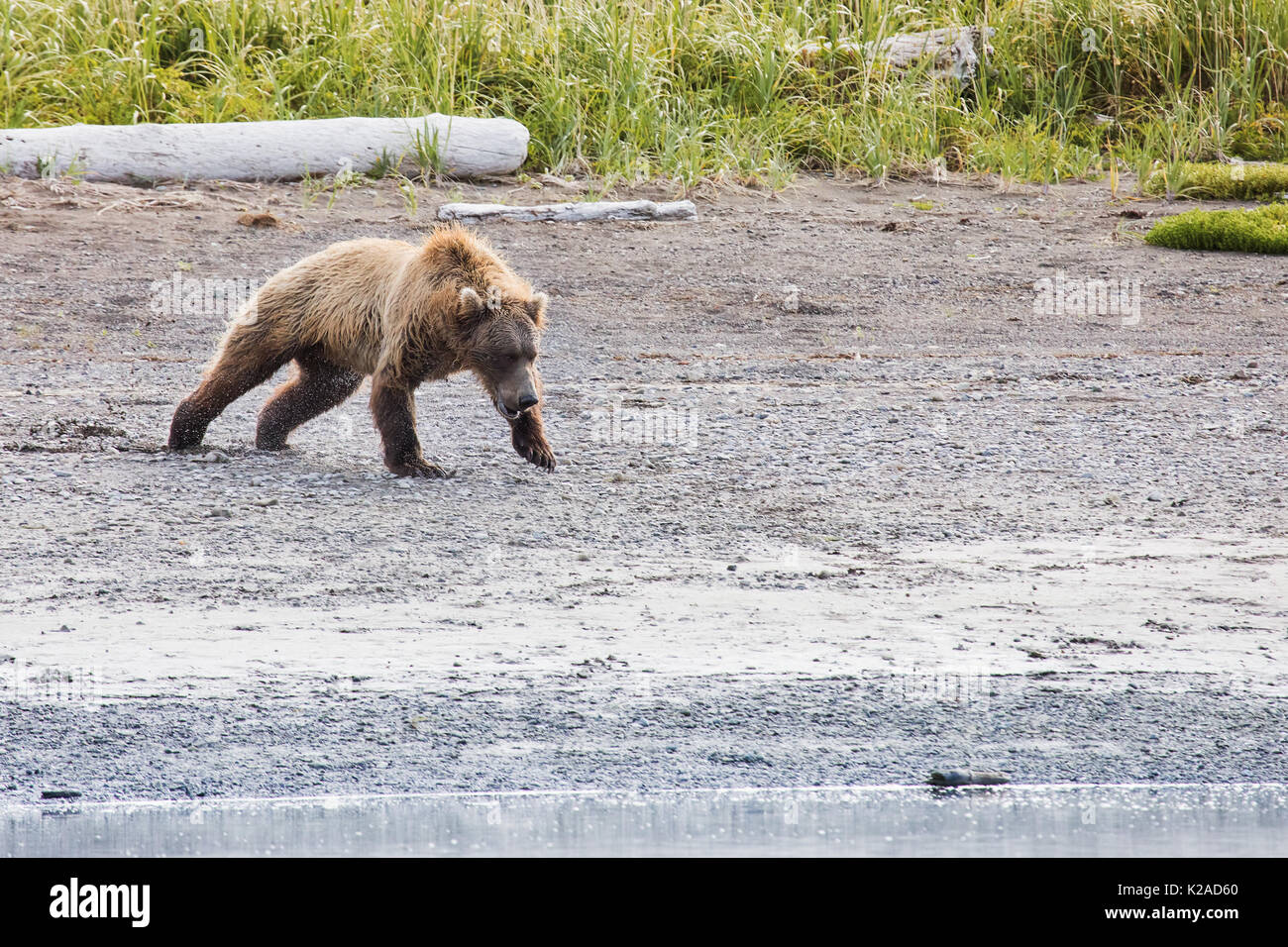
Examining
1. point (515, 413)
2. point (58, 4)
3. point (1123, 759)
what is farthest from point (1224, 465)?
point (58, 4)

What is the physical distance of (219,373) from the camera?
828 cm

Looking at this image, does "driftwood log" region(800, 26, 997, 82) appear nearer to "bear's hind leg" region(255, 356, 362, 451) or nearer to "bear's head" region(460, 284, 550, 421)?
"bear's hind leg" region(255, 356, 362, 451)

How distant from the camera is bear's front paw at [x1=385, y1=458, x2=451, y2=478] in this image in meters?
7.88

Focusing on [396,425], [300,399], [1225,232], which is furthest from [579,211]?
[396,425]

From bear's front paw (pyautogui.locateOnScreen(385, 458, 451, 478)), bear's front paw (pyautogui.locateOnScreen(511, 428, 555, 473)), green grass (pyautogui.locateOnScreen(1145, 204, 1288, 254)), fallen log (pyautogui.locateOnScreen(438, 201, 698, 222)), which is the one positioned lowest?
bear's front paw (pyautogui.locateOnScreen(385, 458, 451, 478))

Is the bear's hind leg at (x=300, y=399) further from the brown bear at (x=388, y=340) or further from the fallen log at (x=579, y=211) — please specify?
the fallen log at (x=579, y=211)

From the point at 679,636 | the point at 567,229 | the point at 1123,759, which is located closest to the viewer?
the point at 1123,759

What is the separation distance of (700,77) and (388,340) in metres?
8.63

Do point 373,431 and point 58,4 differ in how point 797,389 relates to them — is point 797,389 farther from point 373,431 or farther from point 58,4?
point 58,4

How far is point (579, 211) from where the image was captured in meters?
13.6

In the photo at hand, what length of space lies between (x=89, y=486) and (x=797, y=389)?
4236 millimetres

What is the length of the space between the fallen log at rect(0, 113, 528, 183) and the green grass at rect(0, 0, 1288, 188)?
295 mm

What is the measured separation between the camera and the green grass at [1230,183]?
585 inches

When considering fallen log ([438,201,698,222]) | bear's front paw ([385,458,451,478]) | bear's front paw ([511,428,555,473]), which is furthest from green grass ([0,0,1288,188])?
bear's front paw ([385,458,451,478])
